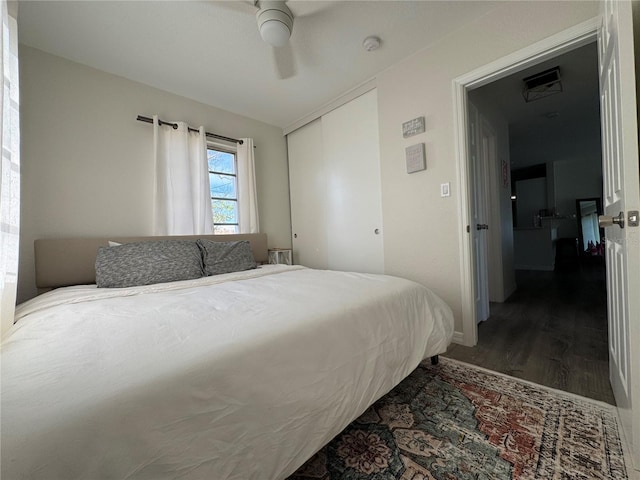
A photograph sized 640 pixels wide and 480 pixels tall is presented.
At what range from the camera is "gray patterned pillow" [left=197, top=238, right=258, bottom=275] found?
2236 millimetres

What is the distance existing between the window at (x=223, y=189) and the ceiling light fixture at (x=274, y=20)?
68.6 inches

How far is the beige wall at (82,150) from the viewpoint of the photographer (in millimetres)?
2045

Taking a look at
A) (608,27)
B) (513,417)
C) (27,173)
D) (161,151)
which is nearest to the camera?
(608,27)

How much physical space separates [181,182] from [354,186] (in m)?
1.90

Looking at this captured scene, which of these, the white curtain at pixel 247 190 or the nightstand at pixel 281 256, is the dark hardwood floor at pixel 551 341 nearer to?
the nightstand at pixel 281 256

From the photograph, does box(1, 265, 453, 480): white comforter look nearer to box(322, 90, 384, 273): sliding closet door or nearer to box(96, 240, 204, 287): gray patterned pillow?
box(96, 240, 204, 287): gray patterned pillow

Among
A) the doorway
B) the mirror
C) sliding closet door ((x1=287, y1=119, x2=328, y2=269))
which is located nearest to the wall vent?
the doorway

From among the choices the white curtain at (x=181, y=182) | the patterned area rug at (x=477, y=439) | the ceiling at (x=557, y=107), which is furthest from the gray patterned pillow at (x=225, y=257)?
the ceiling at (x=557, y=107)

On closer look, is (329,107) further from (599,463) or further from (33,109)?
(599,463)

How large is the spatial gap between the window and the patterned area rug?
2.57 m

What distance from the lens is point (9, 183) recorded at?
1154 mm

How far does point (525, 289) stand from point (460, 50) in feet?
11.2

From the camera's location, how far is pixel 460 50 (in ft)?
6.73

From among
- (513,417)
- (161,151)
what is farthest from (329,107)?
(513,417)
